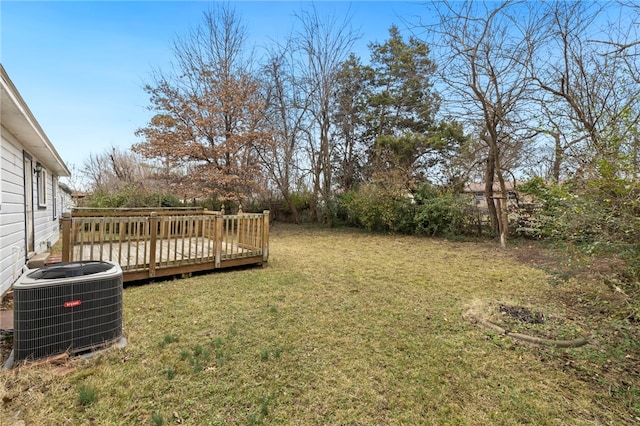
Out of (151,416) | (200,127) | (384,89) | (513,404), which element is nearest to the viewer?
(151,416)

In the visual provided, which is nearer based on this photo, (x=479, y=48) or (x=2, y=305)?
(x=2, y=305)

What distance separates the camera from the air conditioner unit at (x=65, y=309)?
217 centimetres

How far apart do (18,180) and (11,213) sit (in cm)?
76

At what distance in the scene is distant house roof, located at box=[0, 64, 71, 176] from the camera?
2932 mm

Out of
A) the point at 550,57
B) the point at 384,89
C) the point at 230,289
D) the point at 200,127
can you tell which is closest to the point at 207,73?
the point at 200,127

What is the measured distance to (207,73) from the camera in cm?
1159

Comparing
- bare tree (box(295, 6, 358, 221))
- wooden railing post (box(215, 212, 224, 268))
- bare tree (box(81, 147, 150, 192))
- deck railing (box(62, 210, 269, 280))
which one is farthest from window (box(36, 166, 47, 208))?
bare tree (box(81, 147, 150, 192))

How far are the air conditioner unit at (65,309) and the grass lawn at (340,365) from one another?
153 mm

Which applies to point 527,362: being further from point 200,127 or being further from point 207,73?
point 207,73

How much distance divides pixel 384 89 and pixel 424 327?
13.5 meters

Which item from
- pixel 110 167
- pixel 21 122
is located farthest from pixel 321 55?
pixel 110 167

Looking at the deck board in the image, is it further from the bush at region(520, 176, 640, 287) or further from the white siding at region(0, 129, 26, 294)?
the bush at region(520, 176, 640, 287)

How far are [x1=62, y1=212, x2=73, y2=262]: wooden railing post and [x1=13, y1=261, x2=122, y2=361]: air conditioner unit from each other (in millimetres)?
1645

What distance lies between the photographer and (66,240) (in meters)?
3.85
